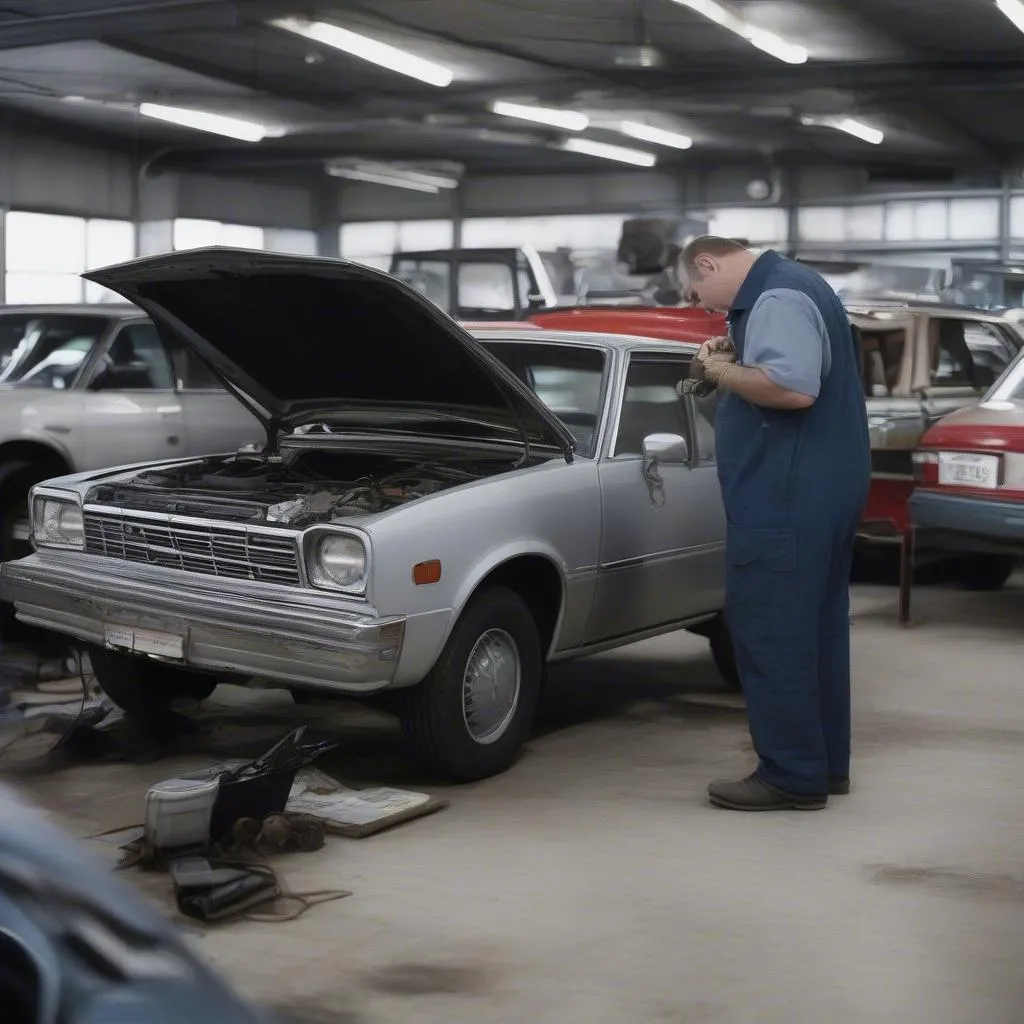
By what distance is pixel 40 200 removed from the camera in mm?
15430

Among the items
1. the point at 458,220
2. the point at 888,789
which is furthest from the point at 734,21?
the point at 888,789

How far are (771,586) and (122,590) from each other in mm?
2080

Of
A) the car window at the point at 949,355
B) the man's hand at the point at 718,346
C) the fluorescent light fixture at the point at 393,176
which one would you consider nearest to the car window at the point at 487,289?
the fluorescent light fixture at the point at 393,176

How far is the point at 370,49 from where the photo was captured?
14711mm

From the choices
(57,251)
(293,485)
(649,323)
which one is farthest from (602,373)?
(57,251)

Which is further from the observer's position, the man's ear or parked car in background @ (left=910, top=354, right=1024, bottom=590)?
parked car in background @ (left=910, top=354, right=1024, bottom=590)

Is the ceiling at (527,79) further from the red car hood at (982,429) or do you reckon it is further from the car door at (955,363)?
the red car hood at (982,429)

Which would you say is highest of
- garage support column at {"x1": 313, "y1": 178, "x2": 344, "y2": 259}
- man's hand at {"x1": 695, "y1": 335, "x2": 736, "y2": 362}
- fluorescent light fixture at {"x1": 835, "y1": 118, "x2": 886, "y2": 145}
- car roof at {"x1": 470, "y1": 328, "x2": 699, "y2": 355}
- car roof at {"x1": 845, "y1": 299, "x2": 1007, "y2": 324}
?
fluorescent light fixture at {"x1": 835, "y1": 118, "x2": 886, "y2": 145}

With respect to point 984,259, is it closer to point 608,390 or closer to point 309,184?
point 309,184

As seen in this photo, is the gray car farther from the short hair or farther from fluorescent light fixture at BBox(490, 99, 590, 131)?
fluorescent light fixture at BBox(490, 99, 590, 131)

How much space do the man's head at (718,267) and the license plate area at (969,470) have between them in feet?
11.5

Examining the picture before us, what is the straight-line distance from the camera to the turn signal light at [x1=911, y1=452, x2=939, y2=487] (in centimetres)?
809

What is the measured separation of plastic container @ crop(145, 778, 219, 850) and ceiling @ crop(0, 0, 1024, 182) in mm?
9580

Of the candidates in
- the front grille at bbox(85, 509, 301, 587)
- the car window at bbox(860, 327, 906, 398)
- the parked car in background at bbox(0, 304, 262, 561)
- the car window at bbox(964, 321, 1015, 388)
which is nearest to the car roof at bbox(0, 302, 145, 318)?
the parked car in background at bbox(0, 304, 262, 561)
